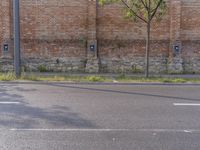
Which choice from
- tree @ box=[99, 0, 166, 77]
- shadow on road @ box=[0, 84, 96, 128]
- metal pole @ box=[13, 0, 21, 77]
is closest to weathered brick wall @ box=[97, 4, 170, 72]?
tree @ box=[99, 0, 166, 77]

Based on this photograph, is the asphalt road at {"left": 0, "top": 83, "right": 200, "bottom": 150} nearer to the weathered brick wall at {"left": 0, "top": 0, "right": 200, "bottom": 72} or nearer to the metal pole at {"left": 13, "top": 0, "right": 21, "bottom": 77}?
the metal pole at {"left": 13, "top": 0, "right": 21, "bottom": 77}

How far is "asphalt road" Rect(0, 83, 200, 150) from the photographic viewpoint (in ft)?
19.6

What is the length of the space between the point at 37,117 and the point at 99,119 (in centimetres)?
150

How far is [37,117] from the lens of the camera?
7895 mm

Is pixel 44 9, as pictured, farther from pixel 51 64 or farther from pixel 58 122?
pixel 58 122

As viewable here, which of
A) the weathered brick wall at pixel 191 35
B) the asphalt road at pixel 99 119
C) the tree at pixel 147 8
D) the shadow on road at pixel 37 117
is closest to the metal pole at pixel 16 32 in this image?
the asphalt road at pixel 99 119

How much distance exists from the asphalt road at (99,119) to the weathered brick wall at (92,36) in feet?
21.4

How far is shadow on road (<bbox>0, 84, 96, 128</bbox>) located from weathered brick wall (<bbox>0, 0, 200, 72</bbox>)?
9.60 m

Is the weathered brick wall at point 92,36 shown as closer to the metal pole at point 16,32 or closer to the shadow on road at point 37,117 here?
the metal pole at point 16,32

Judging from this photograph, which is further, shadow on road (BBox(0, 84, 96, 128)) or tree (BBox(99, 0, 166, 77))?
tree (BBox(99, 0, 166, 77))

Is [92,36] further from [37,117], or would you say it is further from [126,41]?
[37,117]

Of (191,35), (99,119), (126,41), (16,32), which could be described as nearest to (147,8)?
(126,41)

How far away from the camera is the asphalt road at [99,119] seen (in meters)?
5.96

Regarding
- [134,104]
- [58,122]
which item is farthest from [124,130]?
[134,104]
